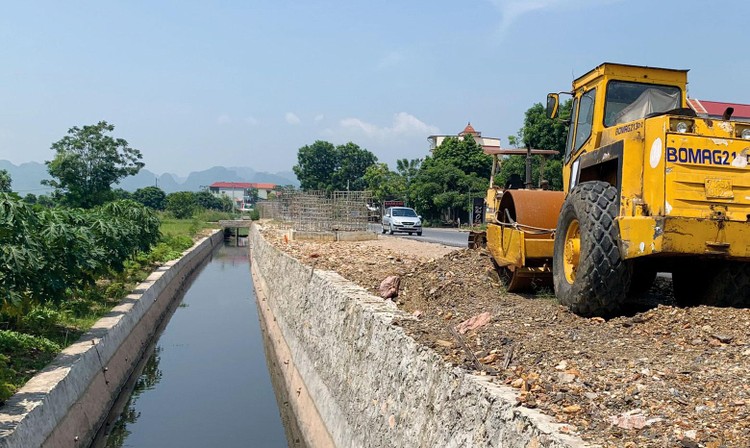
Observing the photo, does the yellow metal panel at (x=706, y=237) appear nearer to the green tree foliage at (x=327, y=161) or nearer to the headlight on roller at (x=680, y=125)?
the headlight on roller at (x=680, y=125)

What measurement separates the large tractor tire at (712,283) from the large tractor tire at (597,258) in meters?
1.06

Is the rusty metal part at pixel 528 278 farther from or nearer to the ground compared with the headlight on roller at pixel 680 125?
nearer to the ground

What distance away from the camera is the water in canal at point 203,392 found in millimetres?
12367

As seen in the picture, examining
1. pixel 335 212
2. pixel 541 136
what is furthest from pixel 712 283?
pixel 541 136

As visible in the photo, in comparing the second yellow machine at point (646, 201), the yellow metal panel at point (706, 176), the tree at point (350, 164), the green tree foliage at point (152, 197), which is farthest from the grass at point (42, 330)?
the green tree foliage at point (152, 197)

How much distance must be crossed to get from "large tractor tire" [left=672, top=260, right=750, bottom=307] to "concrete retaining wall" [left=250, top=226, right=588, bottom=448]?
3.13 meters

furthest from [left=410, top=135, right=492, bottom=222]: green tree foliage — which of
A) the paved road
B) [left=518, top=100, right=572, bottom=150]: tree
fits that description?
the paved road

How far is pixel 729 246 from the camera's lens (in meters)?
5.93

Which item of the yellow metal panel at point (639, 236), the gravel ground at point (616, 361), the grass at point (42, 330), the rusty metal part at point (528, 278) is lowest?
the grass at point (42, 330)

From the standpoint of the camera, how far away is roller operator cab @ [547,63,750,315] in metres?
5.95

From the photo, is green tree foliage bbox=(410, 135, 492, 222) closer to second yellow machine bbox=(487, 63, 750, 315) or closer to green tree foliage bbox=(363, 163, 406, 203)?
green tree foliage bbox=(363, 163, 406, 203)

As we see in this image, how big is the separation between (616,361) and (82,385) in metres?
8.00

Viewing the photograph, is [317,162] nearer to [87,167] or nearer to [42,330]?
[87,167]

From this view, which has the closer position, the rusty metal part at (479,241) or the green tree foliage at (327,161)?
the rusty metal part at (479,241)
